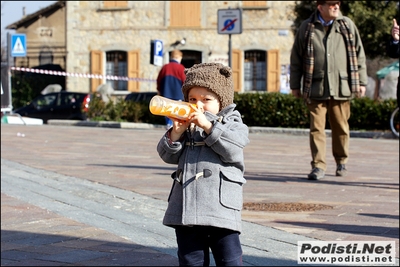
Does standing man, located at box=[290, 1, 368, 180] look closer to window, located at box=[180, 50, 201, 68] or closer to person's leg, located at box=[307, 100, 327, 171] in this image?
person's leg, located at box=[307, 100, 327, 171]

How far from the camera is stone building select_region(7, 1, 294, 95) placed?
34062 millimetres

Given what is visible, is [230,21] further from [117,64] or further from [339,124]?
[117,64]

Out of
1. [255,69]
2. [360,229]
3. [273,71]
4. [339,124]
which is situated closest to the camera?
[360,229]

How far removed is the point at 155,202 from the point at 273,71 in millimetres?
27765

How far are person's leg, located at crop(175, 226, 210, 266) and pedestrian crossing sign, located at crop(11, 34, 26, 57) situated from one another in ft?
72.2

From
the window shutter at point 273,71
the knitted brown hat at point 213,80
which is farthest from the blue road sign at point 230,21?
the window shutter at point 273,71

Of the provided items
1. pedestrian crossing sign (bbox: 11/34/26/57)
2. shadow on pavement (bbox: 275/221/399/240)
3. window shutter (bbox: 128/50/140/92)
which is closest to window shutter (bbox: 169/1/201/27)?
window shutter (bbox: 128/50/140/92)

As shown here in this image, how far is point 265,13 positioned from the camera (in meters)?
34.1

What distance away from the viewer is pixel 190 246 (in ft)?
9.70

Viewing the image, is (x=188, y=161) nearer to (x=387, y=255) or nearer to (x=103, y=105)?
(x=387, y=255)

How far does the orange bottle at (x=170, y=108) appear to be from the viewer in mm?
2520

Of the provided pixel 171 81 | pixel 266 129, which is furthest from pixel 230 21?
pixel 171 81

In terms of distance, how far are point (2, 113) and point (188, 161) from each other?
64.9 ft

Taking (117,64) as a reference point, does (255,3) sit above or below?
above
